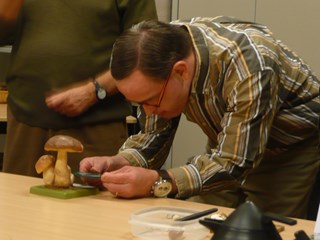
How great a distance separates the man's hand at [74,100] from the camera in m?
2.31

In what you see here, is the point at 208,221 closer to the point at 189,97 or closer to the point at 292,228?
the point at 292,228

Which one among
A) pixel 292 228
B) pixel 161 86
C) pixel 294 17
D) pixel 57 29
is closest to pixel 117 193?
pixel 161 86

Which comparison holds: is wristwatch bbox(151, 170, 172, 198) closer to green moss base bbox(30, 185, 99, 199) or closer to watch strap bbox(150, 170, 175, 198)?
watch strap bbox(150, 170, 175, 198)

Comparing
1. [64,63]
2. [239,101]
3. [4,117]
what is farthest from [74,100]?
[4,117]

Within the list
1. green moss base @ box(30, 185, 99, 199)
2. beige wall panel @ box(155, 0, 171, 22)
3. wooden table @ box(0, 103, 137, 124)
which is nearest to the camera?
green moss base @ box(30, 185, 99, 199)

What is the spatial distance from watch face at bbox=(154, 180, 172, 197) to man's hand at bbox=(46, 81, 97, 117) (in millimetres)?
622

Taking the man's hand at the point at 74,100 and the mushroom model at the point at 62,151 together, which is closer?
the mushroom model at the point at 62,151

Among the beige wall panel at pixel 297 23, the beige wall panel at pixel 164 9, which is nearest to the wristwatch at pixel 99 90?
the beige wall panel at pixel 297 23

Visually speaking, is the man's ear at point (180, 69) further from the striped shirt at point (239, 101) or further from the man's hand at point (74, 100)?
the man's hand at point (74, 100)

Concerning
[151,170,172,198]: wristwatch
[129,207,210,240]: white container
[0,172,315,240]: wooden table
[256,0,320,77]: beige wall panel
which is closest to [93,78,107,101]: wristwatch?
[0,172,315,240]: wooden table

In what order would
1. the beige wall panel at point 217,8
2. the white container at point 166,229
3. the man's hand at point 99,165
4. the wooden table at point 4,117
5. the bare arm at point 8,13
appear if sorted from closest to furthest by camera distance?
the white container at point 166,229
the man's hand at point 99,165
the bare arm at point 8,13
the wooden table at point 4,117
the beige wall panel at point 217,8

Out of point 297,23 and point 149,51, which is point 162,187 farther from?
point 297,23

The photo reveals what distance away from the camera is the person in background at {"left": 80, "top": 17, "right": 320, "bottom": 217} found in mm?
1780

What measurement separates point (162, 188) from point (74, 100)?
0.64 metres
